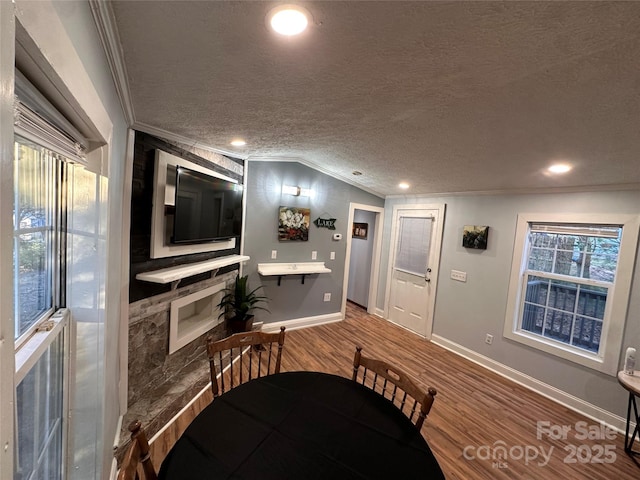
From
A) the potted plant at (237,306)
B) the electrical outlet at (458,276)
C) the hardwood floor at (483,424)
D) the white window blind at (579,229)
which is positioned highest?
the white window blind at (579,229)

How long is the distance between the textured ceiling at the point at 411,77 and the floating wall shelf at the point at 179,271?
114 cm

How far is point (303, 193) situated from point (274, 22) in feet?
9.17

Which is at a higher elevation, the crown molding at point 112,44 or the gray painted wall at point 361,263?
the crown molding at point 112,44

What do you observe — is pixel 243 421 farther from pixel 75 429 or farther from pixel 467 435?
pixel 467 435

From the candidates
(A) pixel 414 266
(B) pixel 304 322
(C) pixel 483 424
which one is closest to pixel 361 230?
(A) pixel 414 266

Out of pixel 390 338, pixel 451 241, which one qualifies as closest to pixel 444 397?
pixel 390 338

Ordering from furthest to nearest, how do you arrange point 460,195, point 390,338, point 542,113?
point 390,338 → point 460,195 → point 542,113

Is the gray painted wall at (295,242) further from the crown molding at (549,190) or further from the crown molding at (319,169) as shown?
the crown molding at (549,190)

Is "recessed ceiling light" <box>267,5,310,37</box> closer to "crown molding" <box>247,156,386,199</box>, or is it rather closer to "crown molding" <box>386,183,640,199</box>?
"crown molding" <box>247,156,386,199</box>

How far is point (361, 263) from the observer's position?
533 cm

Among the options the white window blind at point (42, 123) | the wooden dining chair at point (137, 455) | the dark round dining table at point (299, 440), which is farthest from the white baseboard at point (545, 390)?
the white window blind at point (42, 123)

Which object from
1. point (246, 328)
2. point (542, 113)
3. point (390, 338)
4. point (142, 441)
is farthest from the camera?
point (390, 338)

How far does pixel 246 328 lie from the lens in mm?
3178

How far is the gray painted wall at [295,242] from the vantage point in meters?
3.51
